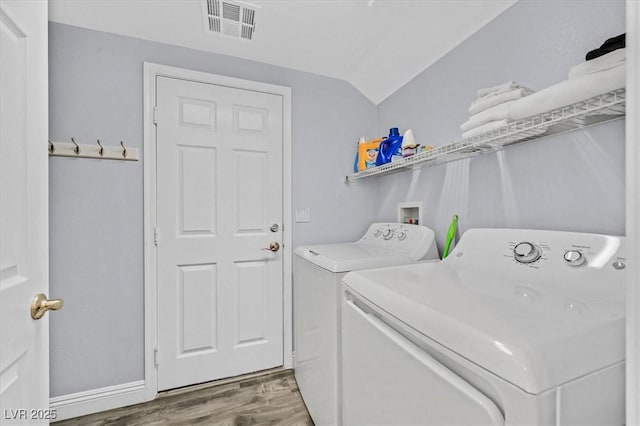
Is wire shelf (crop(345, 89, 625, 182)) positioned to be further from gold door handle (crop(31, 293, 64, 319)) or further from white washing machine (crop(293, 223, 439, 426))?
gold door handle (crop(31, 293, 64, 319))

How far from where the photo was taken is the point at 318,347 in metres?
1.42

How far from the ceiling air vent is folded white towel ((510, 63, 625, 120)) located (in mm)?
1497

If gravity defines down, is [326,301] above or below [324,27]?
below

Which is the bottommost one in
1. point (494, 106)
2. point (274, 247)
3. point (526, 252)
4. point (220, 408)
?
point (220, 408)

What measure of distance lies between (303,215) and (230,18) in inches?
54.2

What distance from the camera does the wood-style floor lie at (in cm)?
157

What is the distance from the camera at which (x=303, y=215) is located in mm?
2180

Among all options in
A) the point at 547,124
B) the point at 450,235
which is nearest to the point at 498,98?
the point at 547,124

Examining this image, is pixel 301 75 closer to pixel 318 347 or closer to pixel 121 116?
pixel 121 116

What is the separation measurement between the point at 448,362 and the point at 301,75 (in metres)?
2.19

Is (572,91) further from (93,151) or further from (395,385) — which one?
(93,151)

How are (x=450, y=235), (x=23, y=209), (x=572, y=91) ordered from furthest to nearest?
1. (x=450, y=235)
2. (x=572, y=91)
3. (x=23, y=209)

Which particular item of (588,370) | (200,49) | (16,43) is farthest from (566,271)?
(200,49)

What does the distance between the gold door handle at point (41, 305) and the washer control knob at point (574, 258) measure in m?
1.45
